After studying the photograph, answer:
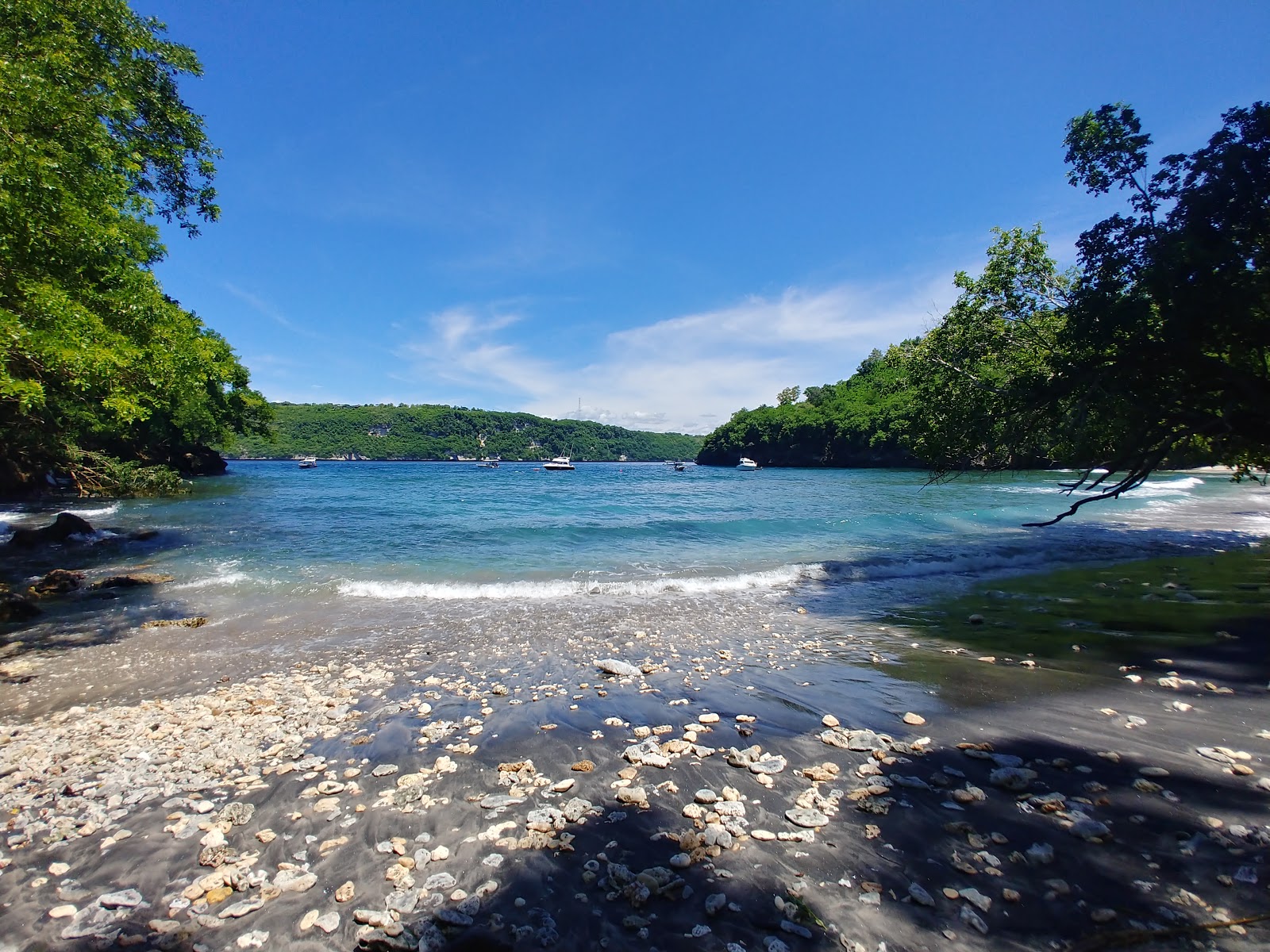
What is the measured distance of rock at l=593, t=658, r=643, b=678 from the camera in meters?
8.07

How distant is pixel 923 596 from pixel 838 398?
153 m

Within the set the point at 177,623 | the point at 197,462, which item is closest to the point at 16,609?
the point at 177,623

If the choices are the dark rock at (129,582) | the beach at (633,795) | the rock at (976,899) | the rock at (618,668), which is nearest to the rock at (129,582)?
the dark rock at (129,582)

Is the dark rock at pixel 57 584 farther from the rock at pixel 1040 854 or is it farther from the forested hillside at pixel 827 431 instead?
the forested hillside at pixel 827 431

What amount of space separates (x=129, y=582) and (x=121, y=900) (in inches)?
565

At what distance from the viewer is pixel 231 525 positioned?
2598cm

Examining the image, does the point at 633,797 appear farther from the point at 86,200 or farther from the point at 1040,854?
the point at 86,200

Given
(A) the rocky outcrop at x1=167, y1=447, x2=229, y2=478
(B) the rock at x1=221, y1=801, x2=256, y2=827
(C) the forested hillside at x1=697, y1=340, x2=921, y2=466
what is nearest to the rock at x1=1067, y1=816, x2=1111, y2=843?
(B) the rock at x1=221, y1=801, x2=256, y2=827

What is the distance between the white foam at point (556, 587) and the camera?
13.8 m

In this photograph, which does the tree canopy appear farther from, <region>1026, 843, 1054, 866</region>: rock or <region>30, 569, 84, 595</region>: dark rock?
<region>30, 569, 84, 595</region>: dark rock

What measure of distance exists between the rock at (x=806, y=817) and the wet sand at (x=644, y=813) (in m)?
0.02

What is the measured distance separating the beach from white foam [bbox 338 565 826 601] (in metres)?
4.07

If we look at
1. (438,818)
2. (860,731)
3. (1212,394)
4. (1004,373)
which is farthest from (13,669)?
(1212,394)

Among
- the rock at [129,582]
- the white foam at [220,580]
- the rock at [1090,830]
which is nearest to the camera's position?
the rock at [1090,830]
